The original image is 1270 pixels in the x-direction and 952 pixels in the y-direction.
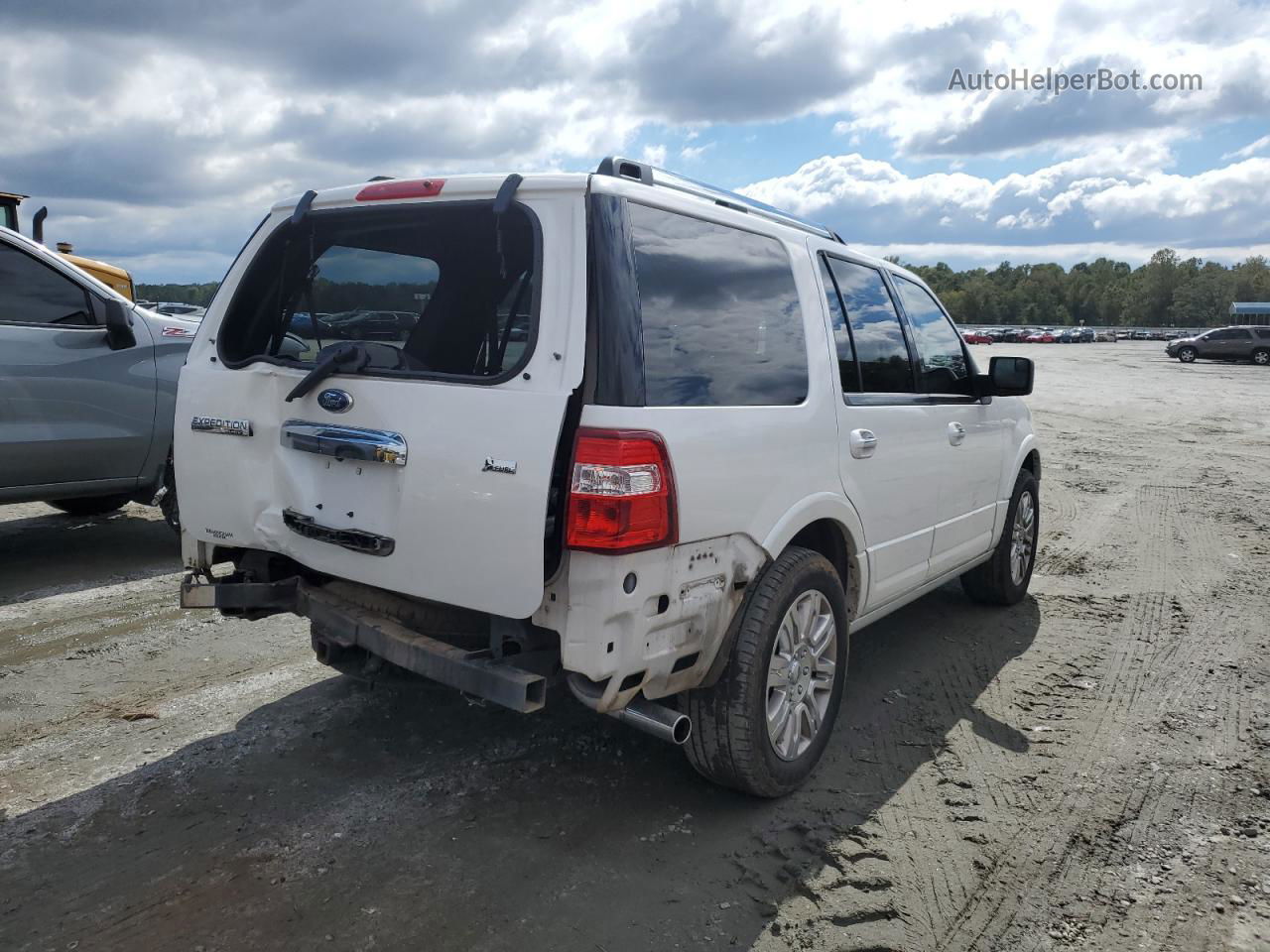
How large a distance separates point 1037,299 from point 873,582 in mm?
167728

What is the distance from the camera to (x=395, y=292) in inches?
139

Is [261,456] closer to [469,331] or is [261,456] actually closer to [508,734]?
[469,331]

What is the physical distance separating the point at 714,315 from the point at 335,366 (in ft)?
4.09

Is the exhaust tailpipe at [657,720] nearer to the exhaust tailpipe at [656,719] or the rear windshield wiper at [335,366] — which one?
the exhaust tailpipe at [656,719]

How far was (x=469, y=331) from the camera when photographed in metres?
3.43

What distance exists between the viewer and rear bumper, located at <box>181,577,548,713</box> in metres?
2.92

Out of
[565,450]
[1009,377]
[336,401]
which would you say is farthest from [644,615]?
[1009,377]

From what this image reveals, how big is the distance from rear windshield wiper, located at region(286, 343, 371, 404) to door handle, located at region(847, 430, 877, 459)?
5.99ft

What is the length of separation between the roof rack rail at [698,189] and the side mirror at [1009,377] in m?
1.25

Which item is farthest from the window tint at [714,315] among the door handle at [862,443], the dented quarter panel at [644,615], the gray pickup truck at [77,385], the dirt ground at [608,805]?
the gray pickup truck at [77,385]

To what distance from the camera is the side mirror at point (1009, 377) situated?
5156mm

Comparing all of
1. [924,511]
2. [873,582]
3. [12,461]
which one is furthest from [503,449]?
[12,461]

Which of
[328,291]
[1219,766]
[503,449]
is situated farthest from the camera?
[1219,766]

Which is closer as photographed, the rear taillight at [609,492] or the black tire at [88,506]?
the rear taillight at [609,492]
